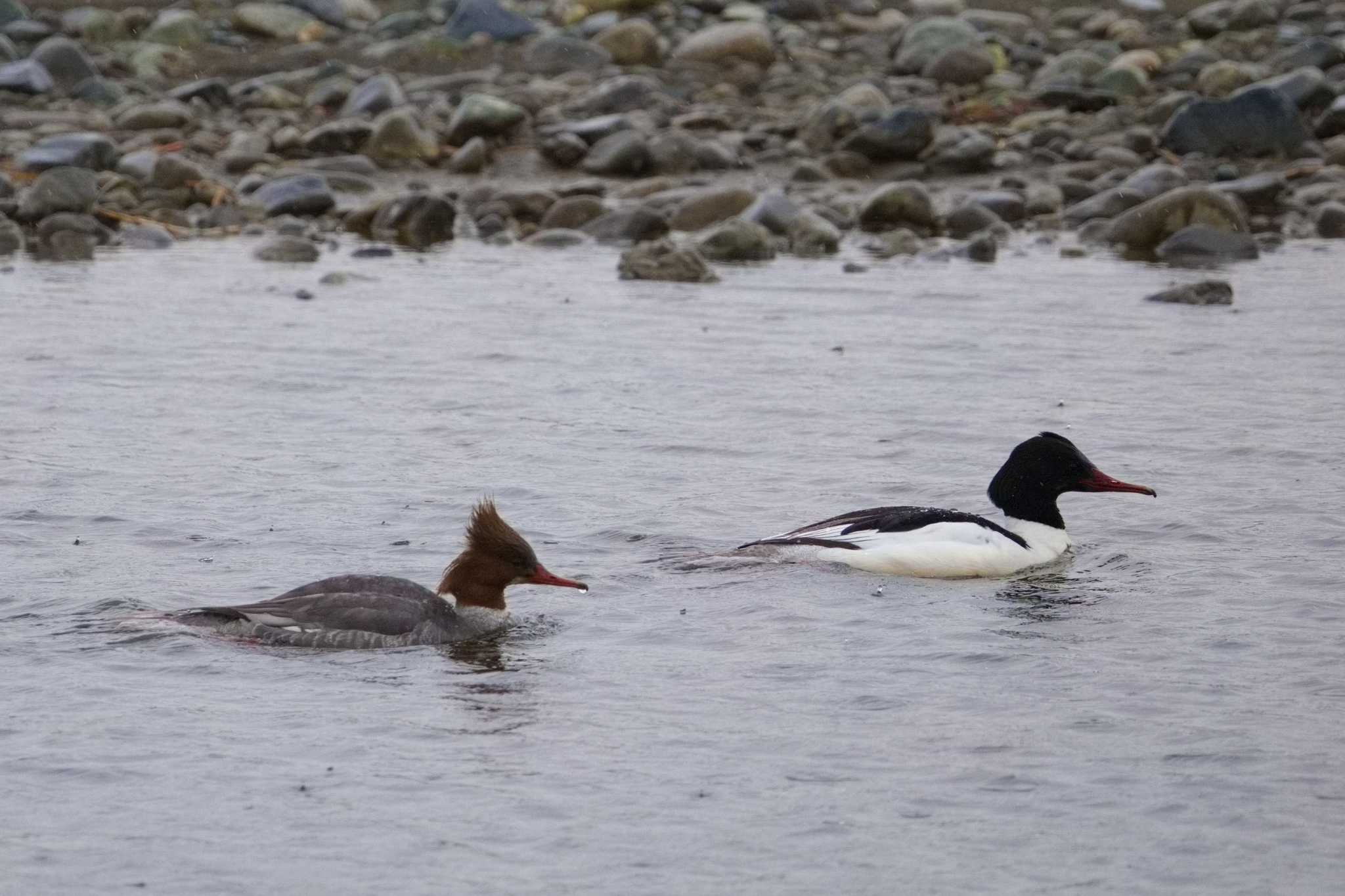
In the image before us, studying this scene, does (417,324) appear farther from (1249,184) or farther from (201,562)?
(1249,184)

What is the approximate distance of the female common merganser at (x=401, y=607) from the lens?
7.77m

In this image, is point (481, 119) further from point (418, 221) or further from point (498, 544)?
point (498, 544)

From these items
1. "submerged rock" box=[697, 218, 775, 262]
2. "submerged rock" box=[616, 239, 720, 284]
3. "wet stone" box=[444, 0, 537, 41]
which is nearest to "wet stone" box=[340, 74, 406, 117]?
"wet stone" box=[444, 0, 537, 41]

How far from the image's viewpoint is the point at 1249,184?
73.8 ft

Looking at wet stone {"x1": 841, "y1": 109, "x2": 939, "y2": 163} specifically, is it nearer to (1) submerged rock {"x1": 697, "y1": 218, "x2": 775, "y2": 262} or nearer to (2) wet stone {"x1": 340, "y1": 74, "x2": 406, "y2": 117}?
(1) submerged rock {"x1": 697, "y1": 218, "x2": 775, "y2": 262}

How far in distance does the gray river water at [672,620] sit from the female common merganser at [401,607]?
110mm

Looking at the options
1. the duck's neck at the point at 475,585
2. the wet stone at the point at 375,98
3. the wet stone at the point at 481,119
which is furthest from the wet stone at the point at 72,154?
the duck's neck at the point at 475,585

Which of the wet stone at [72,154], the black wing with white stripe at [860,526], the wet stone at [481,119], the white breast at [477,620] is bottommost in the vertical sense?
the white breast at [477,620]

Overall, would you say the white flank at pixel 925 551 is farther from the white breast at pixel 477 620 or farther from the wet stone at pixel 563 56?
the wet stone at pixel 563 56

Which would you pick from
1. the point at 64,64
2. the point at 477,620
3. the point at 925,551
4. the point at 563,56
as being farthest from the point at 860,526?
the point at 64,64

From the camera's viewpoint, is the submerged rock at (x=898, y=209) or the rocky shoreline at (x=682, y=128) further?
the submerged rock at (x=898, y=209)

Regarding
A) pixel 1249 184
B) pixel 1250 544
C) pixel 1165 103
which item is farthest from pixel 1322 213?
pixel 1250 544

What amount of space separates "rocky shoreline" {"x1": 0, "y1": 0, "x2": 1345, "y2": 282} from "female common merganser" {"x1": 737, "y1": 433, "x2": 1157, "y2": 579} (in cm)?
959

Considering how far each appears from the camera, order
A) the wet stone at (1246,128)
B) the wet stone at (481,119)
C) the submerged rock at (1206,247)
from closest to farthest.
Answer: the submerged rock at (1206,247)
the wet stone at (1246,128)
the wet stone at (481,119)
